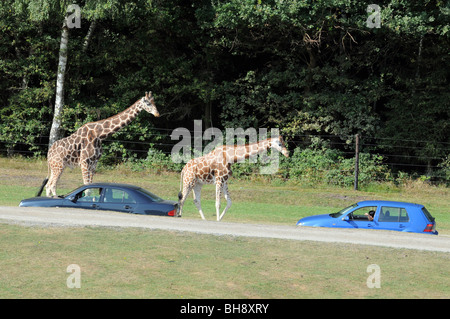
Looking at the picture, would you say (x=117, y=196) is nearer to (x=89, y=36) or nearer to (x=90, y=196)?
(x=90, y=196)

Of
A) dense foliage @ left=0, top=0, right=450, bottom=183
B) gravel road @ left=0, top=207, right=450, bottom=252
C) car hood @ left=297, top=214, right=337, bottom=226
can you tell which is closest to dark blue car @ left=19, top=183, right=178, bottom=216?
gravel road @ left=0, top=207, right=450, bottom=252

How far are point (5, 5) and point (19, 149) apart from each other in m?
8.14

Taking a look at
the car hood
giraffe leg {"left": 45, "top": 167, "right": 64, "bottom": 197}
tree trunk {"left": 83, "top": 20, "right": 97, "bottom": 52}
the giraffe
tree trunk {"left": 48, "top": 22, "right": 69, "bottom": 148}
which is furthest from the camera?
tree trunk {"left": 83, "top": 20, "right": 97, "bottom": 52}

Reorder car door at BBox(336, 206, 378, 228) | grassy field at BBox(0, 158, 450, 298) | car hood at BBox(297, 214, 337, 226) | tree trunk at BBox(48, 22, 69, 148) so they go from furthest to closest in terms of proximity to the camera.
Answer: tree trunk at BBox(48, 22, 69, 148) < car hood at BBox(297, 214, 337, 226) < car door at BBox(336, 206, 378, 228) < grassy field at BBox(0, 158, 450, 298)

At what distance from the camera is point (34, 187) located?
24.2 meters

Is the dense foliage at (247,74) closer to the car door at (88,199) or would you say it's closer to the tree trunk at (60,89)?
the tree trunk at (60,89)

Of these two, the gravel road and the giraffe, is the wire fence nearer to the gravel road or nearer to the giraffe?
the giraffe

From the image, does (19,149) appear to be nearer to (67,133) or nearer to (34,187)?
(67,133)

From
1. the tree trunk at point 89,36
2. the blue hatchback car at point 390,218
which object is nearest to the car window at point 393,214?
the blue hatchback car at point 390,218

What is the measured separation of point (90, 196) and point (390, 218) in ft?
25.9

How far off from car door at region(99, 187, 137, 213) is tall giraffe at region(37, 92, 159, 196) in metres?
4.17

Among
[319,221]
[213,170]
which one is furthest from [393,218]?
[213,170]

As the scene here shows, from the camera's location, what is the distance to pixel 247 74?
31891 mm

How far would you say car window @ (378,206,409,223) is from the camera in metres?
15.5
